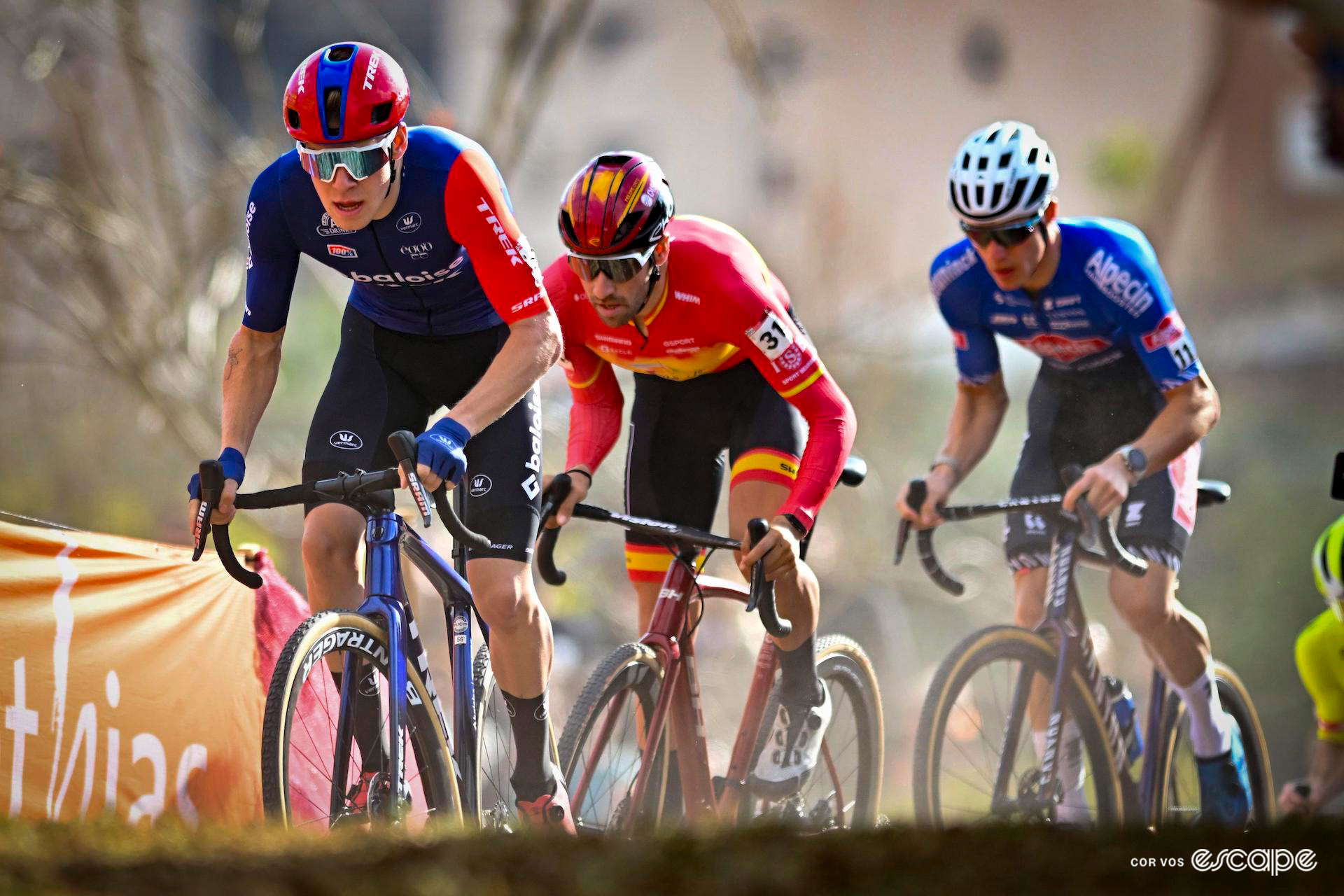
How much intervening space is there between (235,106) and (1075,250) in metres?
14.9

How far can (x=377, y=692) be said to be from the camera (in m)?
3.42

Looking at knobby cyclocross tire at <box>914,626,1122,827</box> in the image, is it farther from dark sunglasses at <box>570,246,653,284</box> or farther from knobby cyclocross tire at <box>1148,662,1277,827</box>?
dark sunglasses at <box>570,246,653,284</box>

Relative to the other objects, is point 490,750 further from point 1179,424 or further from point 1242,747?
point 1242,747

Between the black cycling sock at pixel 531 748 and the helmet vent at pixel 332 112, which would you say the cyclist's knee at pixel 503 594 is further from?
the helmet vent at pixel 332 112

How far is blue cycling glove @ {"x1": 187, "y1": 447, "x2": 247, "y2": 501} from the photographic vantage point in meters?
3.39

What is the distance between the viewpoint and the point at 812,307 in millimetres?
13875

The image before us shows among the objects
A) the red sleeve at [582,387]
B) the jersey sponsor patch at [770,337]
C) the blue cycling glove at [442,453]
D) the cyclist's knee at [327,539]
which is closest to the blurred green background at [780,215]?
the red sleeve at [582,387]

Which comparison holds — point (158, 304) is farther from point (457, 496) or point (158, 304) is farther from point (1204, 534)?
point (1204, 534)

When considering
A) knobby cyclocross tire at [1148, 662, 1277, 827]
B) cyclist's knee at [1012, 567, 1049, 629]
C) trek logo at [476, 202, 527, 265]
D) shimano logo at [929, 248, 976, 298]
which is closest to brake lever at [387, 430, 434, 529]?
trek logo at [476, 202, 527, 265]

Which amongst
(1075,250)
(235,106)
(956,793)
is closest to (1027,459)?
(1075,250)

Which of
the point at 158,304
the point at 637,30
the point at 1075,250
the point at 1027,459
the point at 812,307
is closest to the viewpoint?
the point at 1075,250

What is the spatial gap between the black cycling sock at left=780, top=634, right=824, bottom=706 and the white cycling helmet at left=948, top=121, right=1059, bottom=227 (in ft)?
4.62

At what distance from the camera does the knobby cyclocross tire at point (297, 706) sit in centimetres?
301

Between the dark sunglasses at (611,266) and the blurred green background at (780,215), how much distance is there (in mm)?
3829
